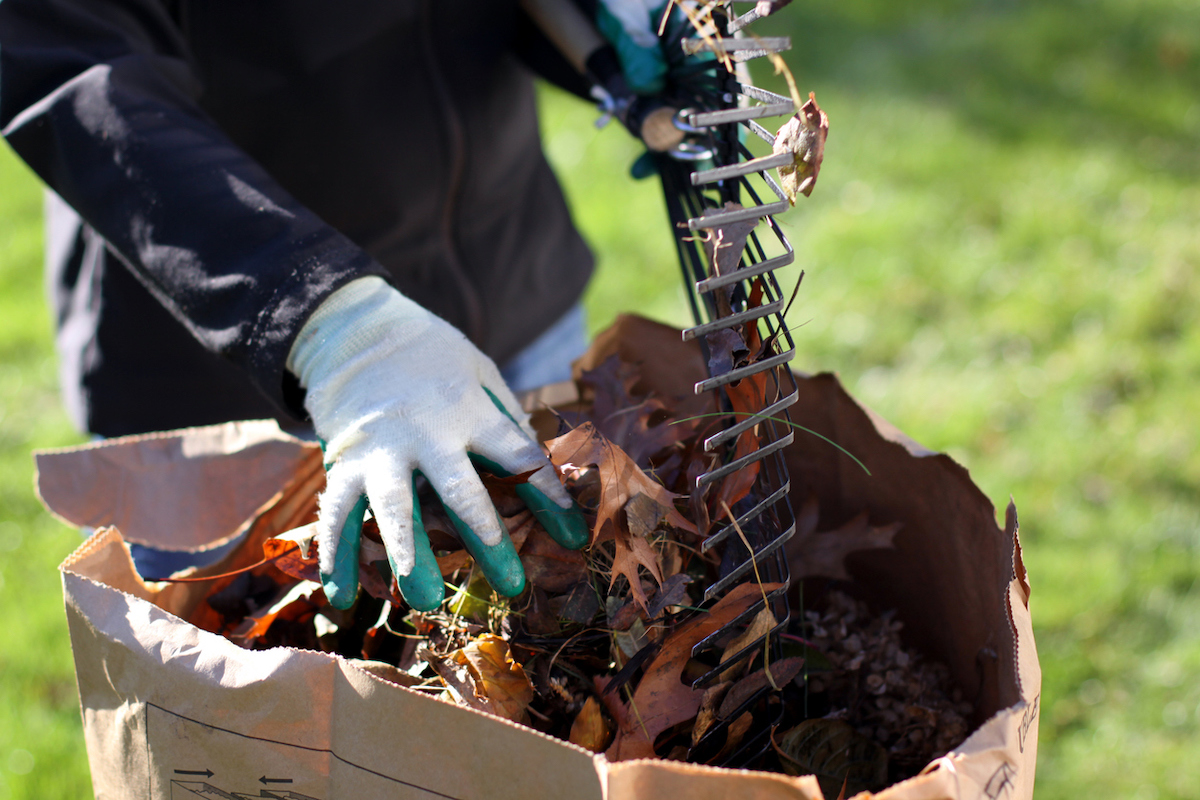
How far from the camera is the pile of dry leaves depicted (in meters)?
0.80

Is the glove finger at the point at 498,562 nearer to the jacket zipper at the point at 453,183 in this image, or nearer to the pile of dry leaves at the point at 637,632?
the pile of dry leaves at the point at 637,632

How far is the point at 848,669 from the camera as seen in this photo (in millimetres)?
962

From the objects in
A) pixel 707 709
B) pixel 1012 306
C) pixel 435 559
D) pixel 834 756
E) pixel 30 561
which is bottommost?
pixel 1012 306

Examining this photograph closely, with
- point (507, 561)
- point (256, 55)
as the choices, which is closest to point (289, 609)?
point (507, 561)

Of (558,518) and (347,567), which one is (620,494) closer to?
(558,518)

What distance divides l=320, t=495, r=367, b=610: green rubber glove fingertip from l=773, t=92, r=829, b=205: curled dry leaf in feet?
1.58

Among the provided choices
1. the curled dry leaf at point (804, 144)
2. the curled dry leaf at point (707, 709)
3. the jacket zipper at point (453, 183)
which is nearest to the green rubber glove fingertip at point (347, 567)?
the curled dry leaf at point (707, 709)

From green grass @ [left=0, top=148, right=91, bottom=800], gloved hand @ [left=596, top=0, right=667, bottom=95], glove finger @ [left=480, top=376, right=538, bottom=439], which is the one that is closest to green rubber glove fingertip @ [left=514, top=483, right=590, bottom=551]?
glove finger @ [left=480, top=376, right=538, bottom=439]

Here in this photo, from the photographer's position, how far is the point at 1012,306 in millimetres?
2596

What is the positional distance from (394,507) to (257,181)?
1.27 ft

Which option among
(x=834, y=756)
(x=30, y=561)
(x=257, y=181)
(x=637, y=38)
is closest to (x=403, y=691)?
(x=834, y=756)

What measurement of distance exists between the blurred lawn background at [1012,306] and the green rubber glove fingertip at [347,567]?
122 cm

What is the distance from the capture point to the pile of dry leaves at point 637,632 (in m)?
0.80

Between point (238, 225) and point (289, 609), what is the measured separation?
0.41 m
